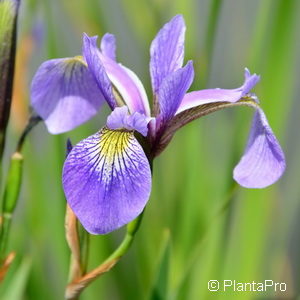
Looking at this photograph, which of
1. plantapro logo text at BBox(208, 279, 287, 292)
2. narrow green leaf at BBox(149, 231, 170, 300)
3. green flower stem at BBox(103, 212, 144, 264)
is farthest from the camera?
plantapro logo text at BBox(208, 279, 287, 292)

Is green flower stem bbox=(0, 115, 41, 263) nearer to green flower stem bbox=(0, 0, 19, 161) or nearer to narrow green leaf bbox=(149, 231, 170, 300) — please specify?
green flower stem bbox=(0, 0, 19, 161)

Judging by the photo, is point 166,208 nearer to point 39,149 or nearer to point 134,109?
point 39,149

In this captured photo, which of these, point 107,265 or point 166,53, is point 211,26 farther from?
point 107,265

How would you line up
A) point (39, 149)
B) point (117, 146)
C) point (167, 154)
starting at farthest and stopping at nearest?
point (39, 149) < point (167, 154) < point (117, 146)

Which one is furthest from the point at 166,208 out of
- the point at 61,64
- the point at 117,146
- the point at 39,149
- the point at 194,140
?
the point at 117,146

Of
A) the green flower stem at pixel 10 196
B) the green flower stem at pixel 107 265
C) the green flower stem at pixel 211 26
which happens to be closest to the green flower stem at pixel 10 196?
the green flower stem at pixel 10 196

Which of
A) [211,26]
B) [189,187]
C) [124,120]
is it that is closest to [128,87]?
[124,120]

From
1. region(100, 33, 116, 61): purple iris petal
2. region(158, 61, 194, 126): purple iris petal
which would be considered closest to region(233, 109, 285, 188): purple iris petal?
region(158, 61, 194, 126): purple iris petal
